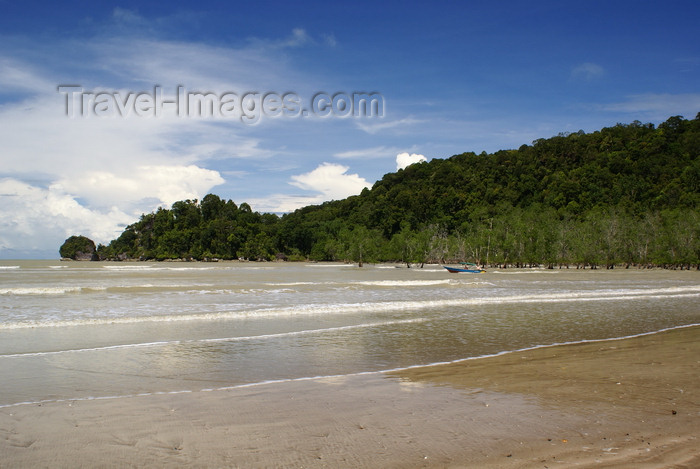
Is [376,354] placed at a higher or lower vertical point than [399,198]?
lower

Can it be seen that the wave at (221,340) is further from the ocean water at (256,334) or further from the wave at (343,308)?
the wave at (343,308)

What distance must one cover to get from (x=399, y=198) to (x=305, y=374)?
500ft

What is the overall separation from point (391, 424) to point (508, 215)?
11808 centimetres

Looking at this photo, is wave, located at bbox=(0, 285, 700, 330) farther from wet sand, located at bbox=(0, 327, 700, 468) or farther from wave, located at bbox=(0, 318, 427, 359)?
wet sand, located at bbox=(0, 327, 700, 468)

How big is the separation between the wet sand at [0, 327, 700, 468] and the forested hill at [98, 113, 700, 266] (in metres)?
92.7

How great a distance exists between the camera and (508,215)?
117438mm

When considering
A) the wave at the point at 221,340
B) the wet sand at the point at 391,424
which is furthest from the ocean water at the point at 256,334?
the wet sand at the point at 391,424

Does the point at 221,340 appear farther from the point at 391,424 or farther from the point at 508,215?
the point at 508,215

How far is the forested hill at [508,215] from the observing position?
95.2 metres

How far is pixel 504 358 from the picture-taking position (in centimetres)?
1047

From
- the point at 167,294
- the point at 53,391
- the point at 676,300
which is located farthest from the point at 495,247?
the point at 53,391

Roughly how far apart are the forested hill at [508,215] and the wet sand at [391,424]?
9269 centimetres

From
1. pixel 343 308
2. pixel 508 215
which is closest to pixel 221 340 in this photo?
pixel 343 308

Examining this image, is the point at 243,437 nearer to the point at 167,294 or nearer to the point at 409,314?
the point at 409,314
